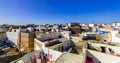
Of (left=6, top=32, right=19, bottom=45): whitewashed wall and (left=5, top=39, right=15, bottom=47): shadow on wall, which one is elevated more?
(left=6, top=32, right=19, bottom=45): whitewashed wall

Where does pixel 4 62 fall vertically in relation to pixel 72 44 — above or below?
below

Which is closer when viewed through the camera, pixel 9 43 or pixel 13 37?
pixel 13 37

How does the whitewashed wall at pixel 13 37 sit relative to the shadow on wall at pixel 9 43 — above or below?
above

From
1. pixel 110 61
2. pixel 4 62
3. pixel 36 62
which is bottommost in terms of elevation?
pixel 4 62

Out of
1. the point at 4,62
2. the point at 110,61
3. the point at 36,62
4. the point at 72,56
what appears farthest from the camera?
the point at 4,62

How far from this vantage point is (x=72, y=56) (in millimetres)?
10188

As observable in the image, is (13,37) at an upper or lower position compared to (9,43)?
upper

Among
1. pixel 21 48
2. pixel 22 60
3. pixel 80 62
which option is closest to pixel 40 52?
pixel 22 60

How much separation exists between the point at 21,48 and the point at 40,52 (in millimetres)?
12440

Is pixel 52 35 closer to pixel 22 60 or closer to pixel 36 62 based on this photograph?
pixel 36 62

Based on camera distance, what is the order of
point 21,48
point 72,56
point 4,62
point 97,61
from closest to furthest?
point 97,61 → point 72,56 → point 4,62 → point 21,48

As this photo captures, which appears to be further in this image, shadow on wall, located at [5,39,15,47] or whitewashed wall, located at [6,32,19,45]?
shadow on wall, located at [5,39,15,47]

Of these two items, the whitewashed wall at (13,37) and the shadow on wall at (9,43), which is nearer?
the whitewashed wall at (13,37)

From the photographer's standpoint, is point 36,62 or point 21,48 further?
point 21,48
